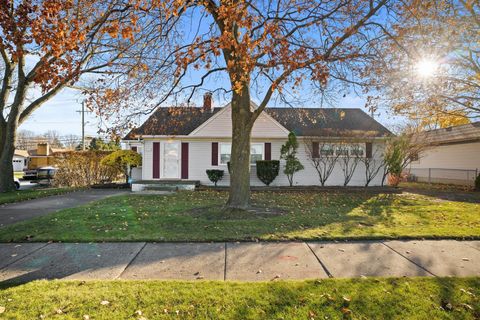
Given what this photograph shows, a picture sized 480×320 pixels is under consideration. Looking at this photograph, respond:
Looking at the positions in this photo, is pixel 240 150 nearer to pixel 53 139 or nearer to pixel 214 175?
pixel 214 175

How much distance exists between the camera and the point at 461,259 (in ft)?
16.1

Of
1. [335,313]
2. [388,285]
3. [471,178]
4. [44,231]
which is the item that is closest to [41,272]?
[44,231]

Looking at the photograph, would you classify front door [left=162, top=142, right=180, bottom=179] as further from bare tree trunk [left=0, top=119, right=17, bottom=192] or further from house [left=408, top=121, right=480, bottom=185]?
house [left=408, top=121, right=480, bottom=185]

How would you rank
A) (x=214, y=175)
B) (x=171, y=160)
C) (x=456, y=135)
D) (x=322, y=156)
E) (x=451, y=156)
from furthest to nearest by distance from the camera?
(x=451, y=156) → (x=456, y=135) → (x=171, y=160) → (x=322, y=156) → (x=214, y=175)

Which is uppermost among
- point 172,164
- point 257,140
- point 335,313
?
point 257,140

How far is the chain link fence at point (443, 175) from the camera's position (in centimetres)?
2134

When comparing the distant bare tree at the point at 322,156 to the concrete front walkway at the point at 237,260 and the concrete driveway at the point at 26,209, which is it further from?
the concrete driveway at the point at 26,209

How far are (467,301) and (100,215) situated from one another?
8609 mm

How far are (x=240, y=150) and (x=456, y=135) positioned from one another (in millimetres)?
22001

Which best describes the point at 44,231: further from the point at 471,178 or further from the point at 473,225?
the point at 471,178

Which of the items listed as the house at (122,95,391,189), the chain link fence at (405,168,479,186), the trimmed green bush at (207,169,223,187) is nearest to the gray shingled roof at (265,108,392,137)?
the house at (122,95,391,189)

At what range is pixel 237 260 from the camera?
480 cm

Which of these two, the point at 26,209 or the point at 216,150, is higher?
the point at 216,150

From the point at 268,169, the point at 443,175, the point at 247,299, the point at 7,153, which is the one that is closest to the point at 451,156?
the point at 443,175
